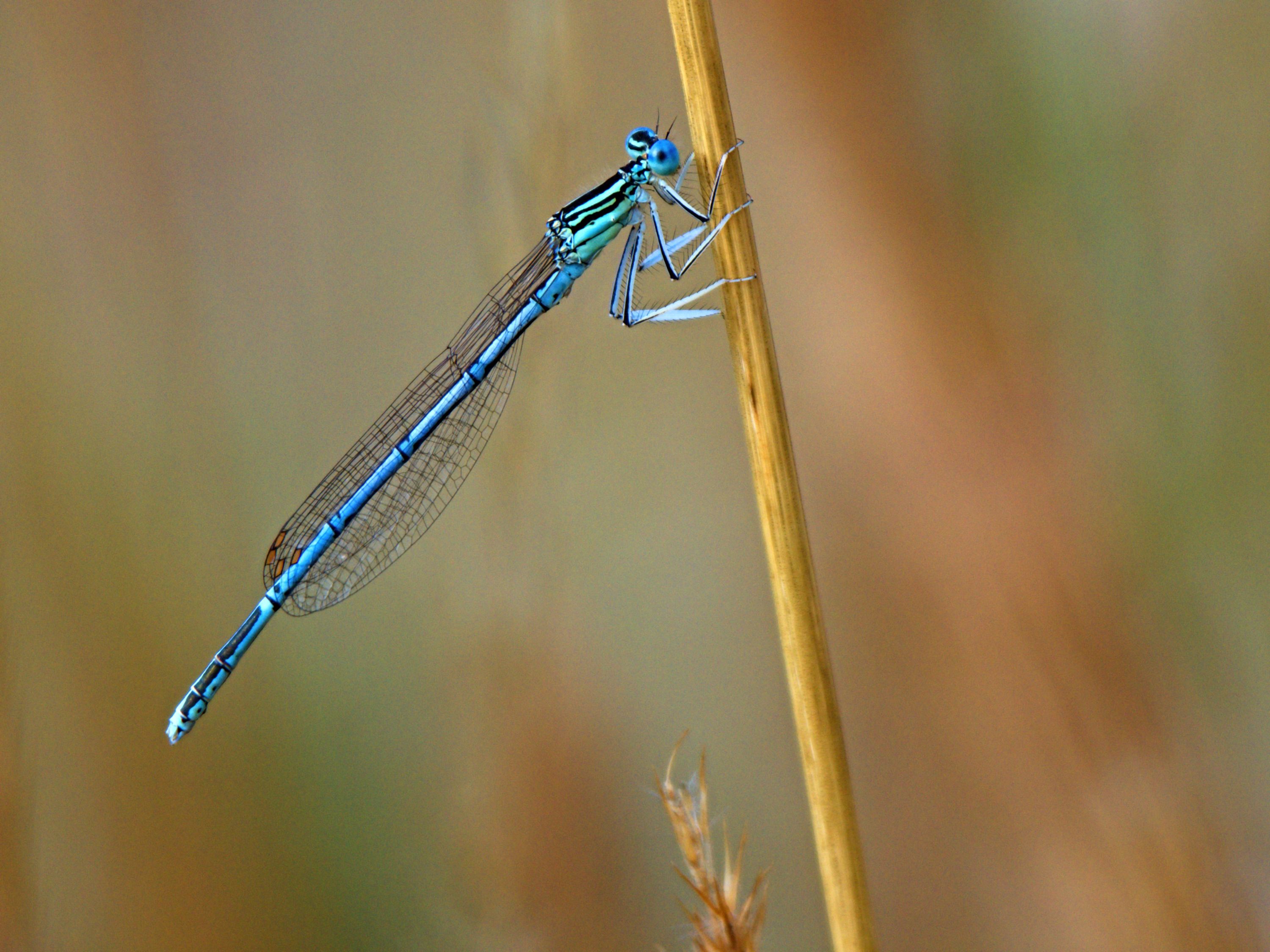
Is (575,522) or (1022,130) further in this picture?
(575,522)

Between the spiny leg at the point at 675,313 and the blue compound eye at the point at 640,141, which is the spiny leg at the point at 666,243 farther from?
the blue compound eye at the point at 640,141

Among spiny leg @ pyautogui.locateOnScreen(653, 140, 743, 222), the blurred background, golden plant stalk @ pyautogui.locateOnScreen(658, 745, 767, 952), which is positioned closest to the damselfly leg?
spiny leg @ pyautogui.locateOnScreen(653, 140, 743, 222)

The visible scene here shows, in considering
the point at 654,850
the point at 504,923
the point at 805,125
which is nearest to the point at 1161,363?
the point at 805,125

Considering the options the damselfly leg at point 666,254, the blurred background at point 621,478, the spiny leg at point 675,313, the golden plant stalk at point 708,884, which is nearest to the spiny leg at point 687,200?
the damselfly leg at point 666,254

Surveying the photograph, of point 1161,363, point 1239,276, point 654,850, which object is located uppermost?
point 1239,276

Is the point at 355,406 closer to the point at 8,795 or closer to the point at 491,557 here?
the point at 491,557

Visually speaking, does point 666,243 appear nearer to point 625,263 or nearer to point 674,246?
point 674,246

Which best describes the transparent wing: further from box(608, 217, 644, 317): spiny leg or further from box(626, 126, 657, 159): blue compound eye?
box(626, 126, 657, 159): blue compound eye

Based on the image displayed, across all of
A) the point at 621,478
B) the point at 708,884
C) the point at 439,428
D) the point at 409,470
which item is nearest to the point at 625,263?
the point at 621,478
